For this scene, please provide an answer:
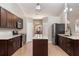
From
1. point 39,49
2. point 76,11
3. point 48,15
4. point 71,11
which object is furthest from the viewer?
→ point 48,15

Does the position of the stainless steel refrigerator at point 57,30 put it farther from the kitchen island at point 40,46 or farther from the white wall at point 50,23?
the kitchen island at point 40,46

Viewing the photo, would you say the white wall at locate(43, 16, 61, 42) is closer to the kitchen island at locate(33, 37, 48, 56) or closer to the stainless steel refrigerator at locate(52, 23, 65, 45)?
the stainless steel refrigerator at locate(52, 23, 65, 45)

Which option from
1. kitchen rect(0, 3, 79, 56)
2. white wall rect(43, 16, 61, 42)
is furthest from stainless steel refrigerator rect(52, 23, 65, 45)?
white wall rect(43, 16, 61, 42)

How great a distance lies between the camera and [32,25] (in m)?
10.1

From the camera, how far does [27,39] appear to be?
380 inches

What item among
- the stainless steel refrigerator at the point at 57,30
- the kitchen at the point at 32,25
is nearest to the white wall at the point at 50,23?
the kitchen at the point at 32,25

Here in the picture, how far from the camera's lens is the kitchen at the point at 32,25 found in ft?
14.4

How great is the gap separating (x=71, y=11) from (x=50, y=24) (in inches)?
129

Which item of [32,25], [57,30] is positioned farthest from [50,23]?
[32,25]

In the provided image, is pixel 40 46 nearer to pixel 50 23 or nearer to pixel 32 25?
pixel 50 23

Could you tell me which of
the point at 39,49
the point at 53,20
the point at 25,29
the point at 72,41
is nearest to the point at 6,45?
the point at 39,49

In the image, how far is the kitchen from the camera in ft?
14.4

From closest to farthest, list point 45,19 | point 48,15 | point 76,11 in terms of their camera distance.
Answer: point 76,11
point 48,15
point 45,19

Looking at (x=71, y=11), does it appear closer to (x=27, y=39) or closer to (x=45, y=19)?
(x=45, y=19)
